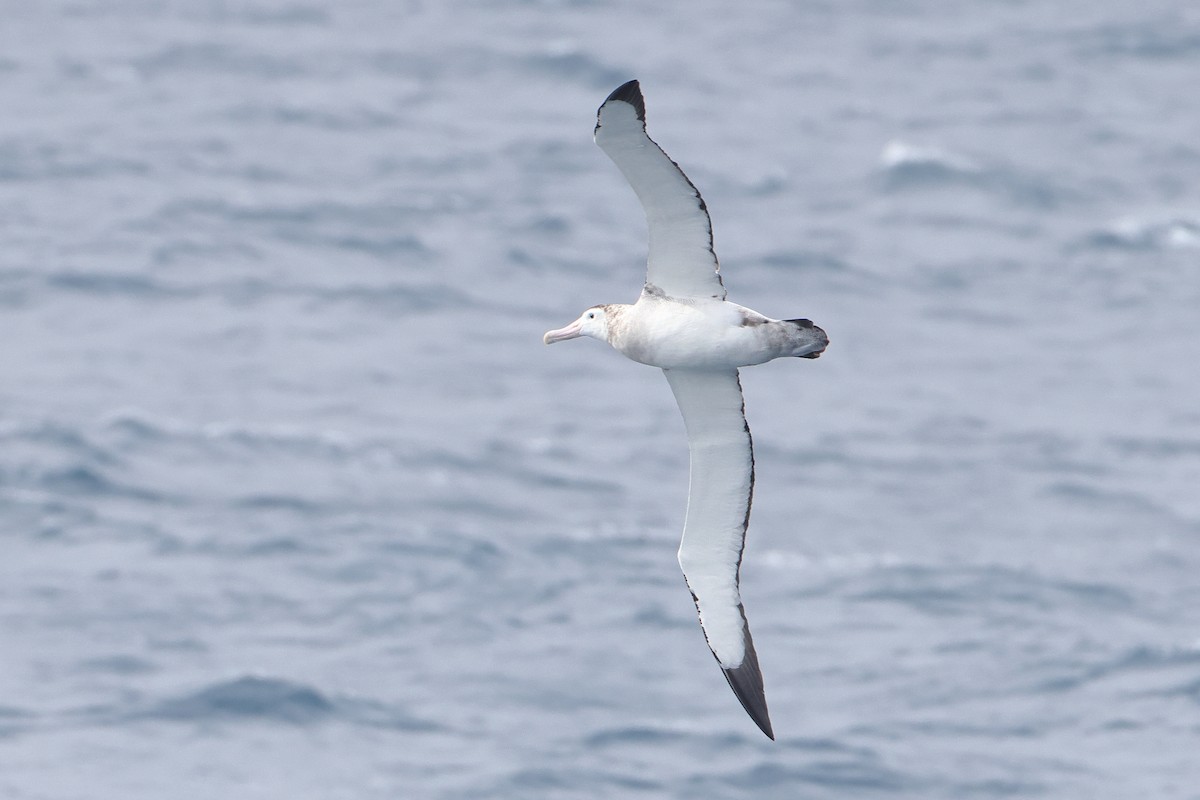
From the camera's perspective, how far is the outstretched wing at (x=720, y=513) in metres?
18.0

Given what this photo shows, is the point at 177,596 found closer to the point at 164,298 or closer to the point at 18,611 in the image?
the point at 18,611

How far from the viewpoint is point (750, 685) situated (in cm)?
1880

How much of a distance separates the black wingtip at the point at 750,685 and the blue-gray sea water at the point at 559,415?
47.5 ft

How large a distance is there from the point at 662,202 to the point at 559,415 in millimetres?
28933

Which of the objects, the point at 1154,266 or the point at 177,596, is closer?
the point at 177,596

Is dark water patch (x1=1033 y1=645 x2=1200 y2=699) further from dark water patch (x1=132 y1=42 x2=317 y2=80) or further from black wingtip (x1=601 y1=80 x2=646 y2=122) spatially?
dark water patch (x1=132 y1=42 x2=317 y2=80)

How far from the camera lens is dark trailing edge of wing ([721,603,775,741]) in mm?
18594

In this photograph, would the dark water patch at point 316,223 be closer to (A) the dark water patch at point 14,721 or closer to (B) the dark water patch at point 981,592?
(B) the dark water patch at point 981,592

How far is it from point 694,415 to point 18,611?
2247cm

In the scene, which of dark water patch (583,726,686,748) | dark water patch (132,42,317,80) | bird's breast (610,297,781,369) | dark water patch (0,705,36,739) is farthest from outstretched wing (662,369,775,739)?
dark water patch (132,42,317,80)

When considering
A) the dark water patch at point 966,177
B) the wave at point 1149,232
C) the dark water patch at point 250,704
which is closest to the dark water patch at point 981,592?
the dark water patch at point 250,704

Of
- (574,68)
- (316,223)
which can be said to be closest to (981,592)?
(316,223)

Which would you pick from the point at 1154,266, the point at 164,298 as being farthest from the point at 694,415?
the point at 1154,266

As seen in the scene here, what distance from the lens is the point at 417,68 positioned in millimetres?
67375
